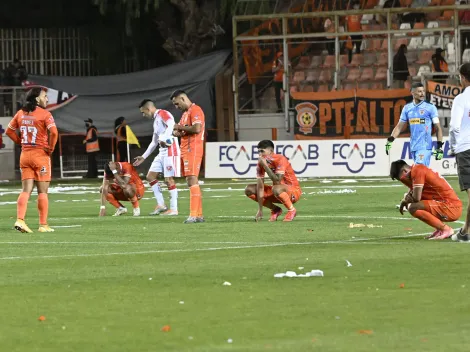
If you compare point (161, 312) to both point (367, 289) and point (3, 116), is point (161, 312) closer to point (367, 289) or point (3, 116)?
point (367, 289)

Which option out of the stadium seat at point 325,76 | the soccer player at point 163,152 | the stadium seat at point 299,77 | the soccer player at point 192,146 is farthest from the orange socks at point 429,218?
the stadium seat at point 299,77

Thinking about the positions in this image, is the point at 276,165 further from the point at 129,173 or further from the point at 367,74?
the point at 367,74

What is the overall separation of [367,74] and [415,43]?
191 cm

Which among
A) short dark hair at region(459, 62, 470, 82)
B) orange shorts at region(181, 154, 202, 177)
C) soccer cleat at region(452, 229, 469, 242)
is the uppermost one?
short dark hair at region(459, 62, 470, 82)

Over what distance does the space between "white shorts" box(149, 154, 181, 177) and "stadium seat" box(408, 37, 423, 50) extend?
19.7m

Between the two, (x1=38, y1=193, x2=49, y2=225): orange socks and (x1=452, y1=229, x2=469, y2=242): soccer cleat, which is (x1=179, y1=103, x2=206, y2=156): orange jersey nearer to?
(x1=38, y1=193, x2=49, y2=225): orange socks

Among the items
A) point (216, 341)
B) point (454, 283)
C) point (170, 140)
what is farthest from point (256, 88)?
point (216, 341)

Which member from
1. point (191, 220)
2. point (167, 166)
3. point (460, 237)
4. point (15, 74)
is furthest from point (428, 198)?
point (15, 74)

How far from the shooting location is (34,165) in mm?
17609

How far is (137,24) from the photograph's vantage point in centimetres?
4450

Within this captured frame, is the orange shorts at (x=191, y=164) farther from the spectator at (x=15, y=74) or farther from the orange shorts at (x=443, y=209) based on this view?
the spectator at (x=15, y=74)

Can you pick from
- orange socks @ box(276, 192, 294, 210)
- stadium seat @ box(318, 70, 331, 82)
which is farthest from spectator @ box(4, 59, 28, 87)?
orange socks @ box(276, 192, 294, 210)

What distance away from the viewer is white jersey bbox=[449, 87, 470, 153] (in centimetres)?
1451

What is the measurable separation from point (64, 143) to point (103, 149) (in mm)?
1299
